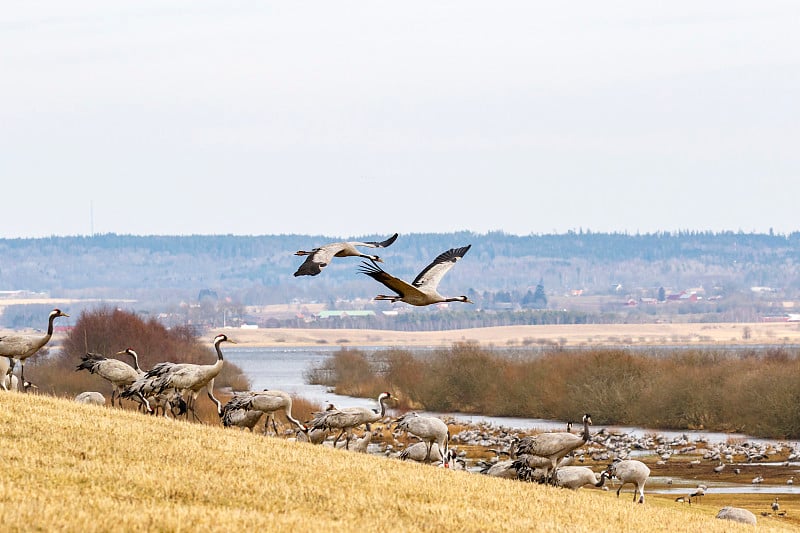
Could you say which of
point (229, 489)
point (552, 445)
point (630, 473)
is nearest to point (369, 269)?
point (229, 489)

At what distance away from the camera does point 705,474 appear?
133 feet

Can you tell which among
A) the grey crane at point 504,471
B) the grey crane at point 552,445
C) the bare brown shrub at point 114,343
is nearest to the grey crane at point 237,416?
the grey crane at point 504,471

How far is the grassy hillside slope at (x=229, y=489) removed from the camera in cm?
1376

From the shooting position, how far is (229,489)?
16281 millimetres

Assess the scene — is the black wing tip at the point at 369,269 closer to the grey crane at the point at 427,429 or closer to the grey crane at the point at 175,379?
the grey crane at the point at 175,379

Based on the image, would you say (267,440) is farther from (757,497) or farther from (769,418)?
(769,418)

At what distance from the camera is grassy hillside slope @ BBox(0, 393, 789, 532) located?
45.1 feet

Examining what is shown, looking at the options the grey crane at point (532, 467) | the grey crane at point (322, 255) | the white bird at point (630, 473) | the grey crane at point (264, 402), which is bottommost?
the white bird at point (630, 473)

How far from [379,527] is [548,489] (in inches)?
283

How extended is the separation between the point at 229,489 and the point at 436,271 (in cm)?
762

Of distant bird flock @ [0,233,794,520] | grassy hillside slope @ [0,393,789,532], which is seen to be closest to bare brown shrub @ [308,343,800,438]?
distant bird flock @ [0,233,794,520]

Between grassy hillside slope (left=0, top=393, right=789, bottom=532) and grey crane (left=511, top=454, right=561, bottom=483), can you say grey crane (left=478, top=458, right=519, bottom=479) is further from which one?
grassy hillside slope (left=0, top=393, right=789, bottom=532)

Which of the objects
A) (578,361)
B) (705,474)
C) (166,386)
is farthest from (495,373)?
(166,386)

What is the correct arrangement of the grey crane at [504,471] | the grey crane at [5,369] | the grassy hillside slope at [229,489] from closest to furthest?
the grassy hillside slope at [229,489] < the grey crane at [504,471] < the grey crane at [5,369]
